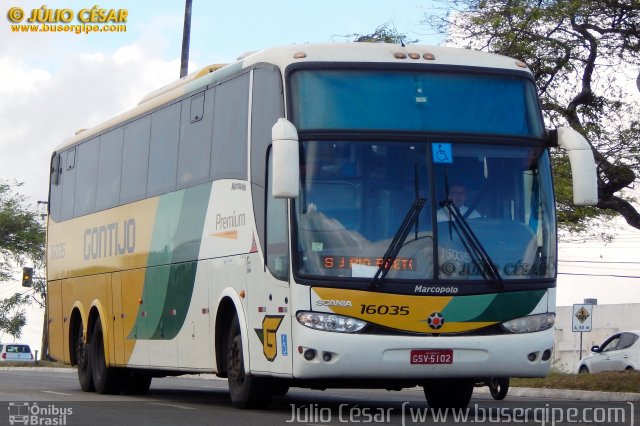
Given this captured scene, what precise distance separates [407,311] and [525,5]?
12751 millimetres

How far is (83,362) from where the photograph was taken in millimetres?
21906

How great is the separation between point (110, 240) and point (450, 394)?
20.7ft

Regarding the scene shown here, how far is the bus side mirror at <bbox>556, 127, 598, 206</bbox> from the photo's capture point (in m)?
14.1

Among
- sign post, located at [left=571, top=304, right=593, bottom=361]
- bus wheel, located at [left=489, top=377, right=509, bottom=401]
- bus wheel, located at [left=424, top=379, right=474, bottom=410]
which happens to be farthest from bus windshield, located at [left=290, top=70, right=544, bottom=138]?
sign post, located at [left=571, top=304, right=593, bottom=361]

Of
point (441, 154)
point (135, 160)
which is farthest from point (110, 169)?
point (441, 154)

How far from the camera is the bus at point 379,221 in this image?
45.4ft

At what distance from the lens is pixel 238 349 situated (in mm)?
15453

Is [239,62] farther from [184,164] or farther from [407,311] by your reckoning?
[407,311]

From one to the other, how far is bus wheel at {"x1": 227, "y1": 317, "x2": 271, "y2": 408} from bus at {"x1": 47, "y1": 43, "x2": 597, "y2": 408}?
0.03m

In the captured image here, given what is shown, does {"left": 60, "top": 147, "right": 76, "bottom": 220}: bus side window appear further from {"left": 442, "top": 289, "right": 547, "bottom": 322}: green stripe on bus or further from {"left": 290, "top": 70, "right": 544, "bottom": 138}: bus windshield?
{"left": 442, "top": 289, "right": 547, "bottom": 322}: green stripe on bus

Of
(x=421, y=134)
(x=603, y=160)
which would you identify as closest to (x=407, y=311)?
(x=421, y=134)

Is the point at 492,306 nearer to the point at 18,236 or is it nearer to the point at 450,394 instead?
the point at 450,394

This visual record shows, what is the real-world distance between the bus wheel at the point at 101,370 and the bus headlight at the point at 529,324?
8257mm

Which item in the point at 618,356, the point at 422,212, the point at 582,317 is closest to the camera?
the point at 422,212
